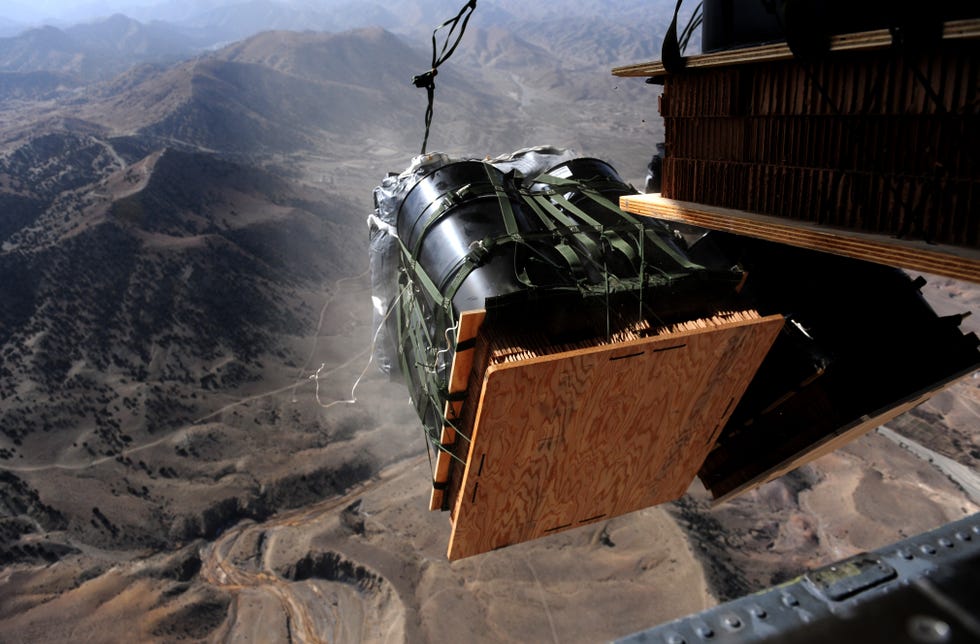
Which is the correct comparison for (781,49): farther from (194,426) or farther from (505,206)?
(194,426)

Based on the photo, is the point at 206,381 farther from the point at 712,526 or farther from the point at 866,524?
the point at 866,524

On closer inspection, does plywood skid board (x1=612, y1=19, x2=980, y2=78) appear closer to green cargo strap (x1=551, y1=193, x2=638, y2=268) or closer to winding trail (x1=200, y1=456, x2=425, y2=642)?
green cargo strap (x1=551, y1=193, x2=638, y2=268)

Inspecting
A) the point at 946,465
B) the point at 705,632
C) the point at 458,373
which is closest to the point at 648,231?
the point at 458,373

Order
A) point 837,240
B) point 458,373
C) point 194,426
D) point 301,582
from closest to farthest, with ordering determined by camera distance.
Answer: point 837,240 → point 458,373 → point 301,582 → point 194,426

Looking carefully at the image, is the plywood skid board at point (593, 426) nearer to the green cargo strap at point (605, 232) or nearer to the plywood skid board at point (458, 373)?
the plywood skid board at point (458, 373)

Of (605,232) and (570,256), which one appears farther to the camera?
(605,232)
